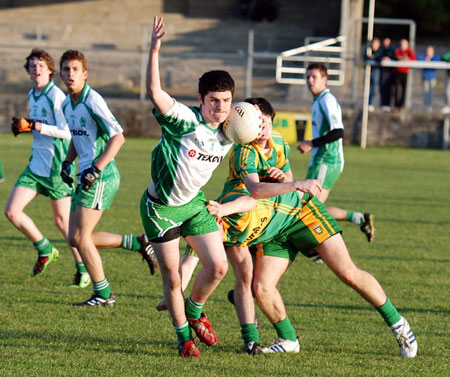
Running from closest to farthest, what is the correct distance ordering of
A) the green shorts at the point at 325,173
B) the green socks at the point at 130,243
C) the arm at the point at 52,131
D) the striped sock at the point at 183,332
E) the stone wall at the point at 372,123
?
the striped sock at the point at 183,332, the arm at the point at 52,131, the green socks at the point at 130,243, the green shorts at the point at 325,173, the stone wall at the point at 372,123

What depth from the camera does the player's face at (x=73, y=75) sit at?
7.15 m

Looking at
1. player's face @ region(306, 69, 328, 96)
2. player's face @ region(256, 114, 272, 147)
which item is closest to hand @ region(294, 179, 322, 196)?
player's face @ region(256, 114, 272, 147)

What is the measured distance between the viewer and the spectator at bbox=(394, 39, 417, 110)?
77.9 feet

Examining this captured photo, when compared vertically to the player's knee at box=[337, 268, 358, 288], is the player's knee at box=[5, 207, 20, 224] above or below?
below

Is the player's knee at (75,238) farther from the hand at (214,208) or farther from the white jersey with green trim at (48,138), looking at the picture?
the hand at (214,208)

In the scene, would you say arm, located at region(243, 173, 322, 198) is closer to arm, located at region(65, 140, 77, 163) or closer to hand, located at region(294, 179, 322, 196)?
hand, located at region(294, 179, 322, 196)

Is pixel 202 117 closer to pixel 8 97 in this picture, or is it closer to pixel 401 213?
pixel 401 213

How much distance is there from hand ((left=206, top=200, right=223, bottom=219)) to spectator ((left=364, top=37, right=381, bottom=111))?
18.4m

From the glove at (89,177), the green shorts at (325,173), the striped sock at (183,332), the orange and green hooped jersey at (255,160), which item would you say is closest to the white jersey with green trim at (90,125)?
the glove at (89,177)

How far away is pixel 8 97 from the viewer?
24.5 m

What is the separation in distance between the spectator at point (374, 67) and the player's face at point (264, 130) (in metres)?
17.8

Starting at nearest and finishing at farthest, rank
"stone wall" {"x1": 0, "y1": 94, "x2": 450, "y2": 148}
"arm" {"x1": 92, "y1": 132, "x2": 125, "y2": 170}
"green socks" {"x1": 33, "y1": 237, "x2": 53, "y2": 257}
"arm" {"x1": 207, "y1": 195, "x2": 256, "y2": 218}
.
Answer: "arm" {"x1": 207, "y1": 195, "x2": 256, "y2": 218} → "arm" {"x1": 92, "y1": 132, "x2": 125, "y2": 170} → "green socks" {"x1": 33, "y1": 237, "x2": 53, "y2": 257} → "stone wall" {"x1": 0, "y1": 94, "x2": 450, "y2": 148}

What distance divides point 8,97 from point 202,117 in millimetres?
20163

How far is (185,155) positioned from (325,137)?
455 centimetres
